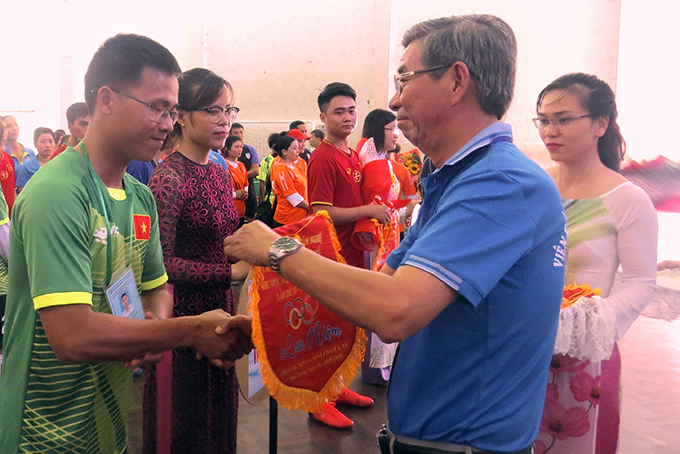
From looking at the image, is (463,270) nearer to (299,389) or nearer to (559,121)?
(299,389)

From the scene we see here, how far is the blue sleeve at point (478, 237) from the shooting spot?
0.97m

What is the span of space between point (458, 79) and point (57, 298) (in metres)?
0.96

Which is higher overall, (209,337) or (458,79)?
(458,79)

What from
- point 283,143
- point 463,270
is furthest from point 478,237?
point 283,143

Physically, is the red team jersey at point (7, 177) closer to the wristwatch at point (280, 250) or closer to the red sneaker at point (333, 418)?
the red sneaker at point (333, 418)

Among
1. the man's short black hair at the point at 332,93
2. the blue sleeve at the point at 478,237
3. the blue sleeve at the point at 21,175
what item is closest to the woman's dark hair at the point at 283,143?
the man's short black hair at the point at 332,93

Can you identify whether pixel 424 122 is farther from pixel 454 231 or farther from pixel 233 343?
pixel 233 343

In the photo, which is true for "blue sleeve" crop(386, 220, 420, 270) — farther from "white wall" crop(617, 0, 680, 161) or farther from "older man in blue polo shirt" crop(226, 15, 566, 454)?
"white wall" crop(617, 0, 680, 161)

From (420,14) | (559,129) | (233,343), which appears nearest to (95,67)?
(233,343)

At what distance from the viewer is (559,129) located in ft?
6.63

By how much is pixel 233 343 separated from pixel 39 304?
21.2 inches

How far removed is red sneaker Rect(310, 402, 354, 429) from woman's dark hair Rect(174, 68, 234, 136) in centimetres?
189

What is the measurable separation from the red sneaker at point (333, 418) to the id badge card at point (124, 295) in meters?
1.98

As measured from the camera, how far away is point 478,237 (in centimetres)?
98
